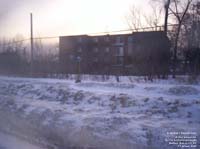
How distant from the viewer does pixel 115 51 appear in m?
47.0

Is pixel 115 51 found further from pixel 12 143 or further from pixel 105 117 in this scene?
pixel 12 143

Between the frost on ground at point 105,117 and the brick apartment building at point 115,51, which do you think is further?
the brick apartment building at point 115,51

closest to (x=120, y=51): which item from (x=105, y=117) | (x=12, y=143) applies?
(x=105, y=117)

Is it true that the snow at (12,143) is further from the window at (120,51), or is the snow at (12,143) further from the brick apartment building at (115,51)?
the window at (120,51)

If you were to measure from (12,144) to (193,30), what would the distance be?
19962mm

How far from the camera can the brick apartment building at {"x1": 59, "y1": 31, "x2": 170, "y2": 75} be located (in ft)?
78.3

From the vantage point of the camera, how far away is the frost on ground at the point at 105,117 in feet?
25.9

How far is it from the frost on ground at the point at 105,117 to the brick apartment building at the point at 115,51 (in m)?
9.88

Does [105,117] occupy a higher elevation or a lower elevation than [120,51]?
lower

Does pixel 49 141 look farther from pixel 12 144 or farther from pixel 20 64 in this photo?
pixel 20 64

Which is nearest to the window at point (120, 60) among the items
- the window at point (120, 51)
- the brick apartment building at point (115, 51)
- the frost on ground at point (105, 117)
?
the brick apartment building at point (115, 51)

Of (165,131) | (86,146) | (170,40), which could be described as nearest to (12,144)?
(86,146)

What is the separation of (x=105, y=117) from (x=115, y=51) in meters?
37.6

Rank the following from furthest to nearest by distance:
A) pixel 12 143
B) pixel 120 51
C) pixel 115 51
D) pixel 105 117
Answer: pixel 120 51 < pixel 115 51 < pixel 105 117 < pixel 12 143
